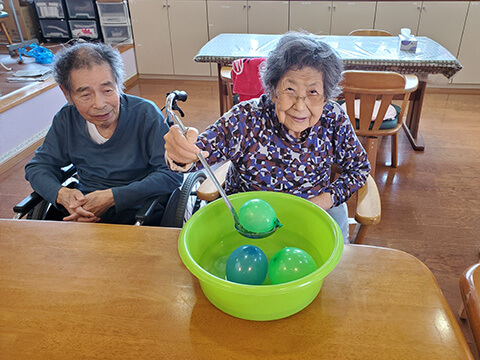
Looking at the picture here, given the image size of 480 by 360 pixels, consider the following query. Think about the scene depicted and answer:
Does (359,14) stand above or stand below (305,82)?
Result: below

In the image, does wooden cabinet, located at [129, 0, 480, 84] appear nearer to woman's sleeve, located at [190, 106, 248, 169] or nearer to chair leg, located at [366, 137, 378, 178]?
chair leg, located at [366, 137, 378, 178]

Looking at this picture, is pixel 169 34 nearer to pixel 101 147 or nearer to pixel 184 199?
pixel 101 147

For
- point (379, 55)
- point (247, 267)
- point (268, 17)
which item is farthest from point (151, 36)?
point (247, 267)

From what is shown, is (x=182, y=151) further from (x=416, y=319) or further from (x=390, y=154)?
(x=390, y=154)

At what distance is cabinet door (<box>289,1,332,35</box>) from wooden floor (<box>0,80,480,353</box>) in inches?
54.5

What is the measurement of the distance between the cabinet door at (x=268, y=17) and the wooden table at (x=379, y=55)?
4.06ft

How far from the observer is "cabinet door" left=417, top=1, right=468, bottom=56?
3.90 meters

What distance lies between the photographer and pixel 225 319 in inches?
29.8

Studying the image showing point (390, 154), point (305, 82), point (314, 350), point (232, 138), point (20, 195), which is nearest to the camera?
point (314, 350)

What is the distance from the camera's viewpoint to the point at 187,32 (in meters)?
4.53

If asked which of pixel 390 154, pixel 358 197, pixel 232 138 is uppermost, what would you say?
pixel 232 138

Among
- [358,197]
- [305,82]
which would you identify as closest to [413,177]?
[358,197]

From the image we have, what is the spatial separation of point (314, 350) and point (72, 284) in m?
0.53

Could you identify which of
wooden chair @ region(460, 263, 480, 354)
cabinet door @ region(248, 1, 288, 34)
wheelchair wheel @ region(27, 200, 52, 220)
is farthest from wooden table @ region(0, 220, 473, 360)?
cabinet door @ region(248, 1, 288, 34)
